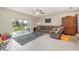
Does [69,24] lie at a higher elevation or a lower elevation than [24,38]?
higher

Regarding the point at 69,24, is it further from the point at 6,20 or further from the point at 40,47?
the point at 6,20

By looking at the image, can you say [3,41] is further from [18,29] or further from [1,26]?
[18,29]

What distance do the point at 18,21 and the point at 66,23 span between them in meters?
3.24

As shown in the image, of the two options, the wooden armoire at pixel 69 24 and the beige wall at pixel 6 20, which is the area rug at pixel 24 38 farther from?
the wooden armoire at pixel 69 24

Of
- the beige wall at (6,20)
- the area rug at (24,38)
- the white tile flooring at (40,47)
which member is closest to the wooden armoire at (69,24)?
the area rug at (24,38)

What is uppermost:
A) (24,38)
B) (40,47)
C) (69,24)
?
(69,24)

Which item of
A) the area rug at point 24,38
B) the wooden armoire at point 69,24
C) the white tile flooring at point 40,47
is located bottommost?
the white tile flooring at point 40,47

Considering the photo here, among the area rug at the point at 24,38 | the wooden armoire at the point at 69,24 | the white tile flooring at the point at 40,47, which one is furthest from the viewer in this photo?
the wooden armoire at the point at 69,24

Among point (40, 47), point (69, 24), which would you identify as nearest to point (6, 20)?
point (40, 47)

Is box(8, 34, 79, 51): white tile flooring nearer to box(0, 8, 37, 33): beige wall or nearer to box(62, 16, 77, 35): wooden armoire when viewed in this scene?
Answer: box(0, 8, 37, 33): beige wall

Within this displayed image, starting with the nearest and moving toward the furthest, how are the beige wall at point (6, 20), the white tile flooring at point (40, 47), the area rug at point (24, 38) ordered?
the beige wall at point (6, 20) < the white tile flooring at point (40, 47) < the area rug at point (24, 38)

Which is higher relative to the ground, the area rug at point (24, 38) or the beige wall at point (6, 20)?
the beige wall at point (6, 20)

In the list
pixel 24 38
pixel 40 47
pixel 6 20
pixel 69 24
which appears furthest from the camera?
pixel 69 24

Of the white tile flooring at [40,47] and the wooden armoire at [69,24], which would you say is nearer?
the white tile flooring at [40,47]
